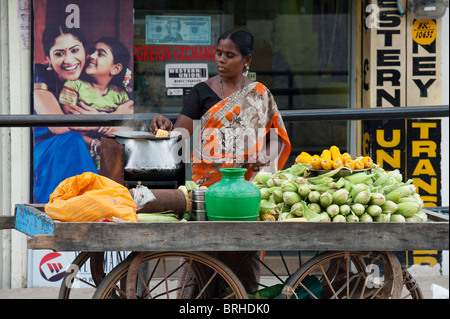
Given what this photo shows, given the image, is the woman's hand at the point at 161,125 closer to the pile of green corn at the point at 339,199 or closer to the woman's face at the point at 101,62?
the pile of green corn at the point at 339,199

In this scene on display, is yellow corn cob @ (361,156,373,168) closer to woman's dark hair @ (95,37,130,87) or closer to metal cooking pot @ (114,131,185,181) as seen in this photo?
metal cooking pot @ (114,131,185,181)

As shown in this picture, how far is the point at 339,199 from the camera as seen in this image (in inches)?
113

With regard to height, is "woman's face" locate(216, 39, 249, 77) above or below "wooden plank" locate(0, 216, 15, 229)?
above

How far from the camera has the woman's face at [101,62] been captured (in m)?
5.08

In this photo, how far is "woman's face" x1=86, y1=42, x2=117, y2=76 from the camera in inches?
200

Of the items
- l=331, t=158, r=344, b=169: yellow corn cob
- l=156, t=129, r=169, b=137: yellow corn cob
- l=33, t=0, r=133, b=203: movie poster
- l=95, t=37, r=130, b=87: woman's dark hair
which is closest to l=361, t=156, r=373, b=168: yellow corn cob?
l=331, t=158, r=344, b=169: yellow corn cob

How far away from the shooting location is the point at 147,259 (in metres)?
2.83

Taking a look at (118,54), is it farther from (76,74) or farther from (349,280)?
(349,280)

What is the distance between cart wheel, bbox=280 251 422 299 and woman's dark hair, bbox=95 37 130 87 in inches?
96.3

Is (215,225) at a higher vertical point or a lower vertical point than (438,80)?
lower

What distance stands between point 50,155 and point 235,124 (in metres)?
2.08
